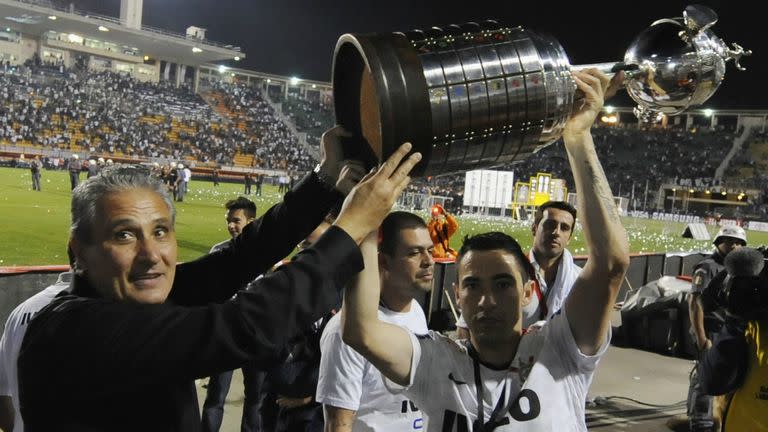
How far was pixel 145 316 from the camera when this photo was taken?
4.69 feet

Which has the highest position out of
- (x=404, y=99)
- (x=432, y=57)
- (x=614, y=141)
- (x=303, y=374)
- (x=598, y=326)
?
(x=614, y=141)

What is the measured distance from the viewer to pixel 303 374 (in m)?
4.10

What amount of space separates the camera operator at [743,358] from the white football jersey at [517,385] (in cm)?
93

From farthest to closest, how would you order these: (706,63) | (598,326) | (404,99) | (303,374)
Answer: (303,374), (706,63), (598,326), (404,99)

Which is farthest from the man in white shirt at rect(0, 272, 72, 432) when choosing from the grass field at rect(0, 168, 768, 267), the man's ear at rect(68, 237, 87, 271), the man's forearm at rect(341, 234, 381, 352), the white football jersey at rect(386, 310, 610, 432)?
the grass field at rect(0, 168, 768, 267)

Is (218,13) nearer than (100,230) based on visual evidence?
No

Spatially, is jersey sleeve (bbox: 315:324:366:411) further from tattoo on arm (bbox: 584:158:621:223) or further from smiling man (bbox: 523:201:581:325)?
smiling man (bbox: 523:201:581:325)

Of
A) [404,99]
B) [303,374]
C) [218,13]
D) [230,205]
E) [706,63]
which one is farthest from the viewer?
[218,13]

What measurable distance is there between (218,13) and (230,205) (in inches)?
2780

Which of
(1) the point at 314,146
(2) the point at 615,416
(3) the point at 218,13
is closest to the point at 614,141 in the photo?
(1) the point at 314,146

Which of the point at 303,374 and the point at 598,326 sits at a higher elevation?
the point at 598,326

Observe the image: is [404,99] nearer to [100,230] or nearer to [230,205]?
[100,230]

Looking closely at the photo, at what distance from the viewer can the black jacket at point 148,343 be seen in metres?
1.40

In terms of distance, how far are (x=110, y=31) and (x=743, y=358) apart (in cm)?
5985
